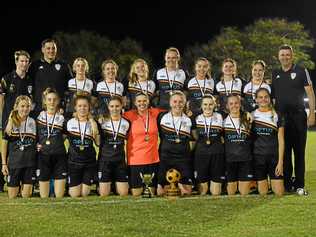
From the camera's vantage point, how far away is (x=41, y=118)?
7555mm

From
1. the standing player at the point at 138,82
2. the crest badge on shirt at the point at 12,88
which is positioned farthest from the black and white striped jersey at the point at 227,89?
the crest badge on shirt at the point at 12,88

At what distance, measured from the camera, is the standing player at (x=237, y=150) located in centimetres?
744

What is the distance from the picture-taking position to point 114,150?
7.54 meters

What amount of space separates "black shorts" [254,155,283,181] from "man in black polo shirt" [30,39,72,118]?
8.93ft

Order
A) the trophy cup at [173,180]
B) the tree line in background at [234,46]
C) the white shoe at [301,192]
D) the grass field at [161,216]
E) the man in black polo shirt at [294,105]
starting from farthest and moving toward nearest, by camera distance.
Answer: the tree line in background at [234,46], the man in black polo shirt at [294,105], the white shoe at [301,192], the trophy cup at [173,180], the grass field at [161,216]

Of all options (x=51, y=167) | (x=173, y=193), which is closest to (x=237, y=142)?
(x=173, y=193)

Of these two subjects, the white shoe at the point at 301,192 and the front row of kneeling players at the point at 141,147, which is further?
the front row of kneeling players at the point at 141,147

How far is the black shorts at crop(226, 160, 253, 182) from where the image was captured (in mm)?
7445

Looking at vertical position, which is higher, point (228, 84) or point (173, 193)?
point (228, 84)

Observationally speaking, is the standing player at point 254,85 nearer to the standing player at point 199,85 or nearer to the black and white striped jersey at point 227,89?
the black and white striped jersey at point 227,89

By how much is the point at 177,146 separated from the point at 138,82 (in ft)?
3.72

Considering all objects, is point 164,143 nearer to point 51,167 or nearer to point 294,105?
point 51,167

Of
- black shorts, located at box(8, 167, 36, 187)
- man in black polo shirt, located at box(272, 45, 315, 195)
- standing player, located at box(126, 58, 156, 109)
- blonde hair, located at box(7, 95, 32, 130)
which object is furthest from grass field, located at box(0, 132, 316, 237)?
standing player, located at box(126, 58, 156, 109)

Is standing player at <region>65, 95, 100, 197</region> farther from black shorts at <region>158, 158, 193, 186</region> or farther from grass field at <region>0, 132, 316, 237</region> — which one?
black shorts at <region>158, 158, 193, 186</region>
